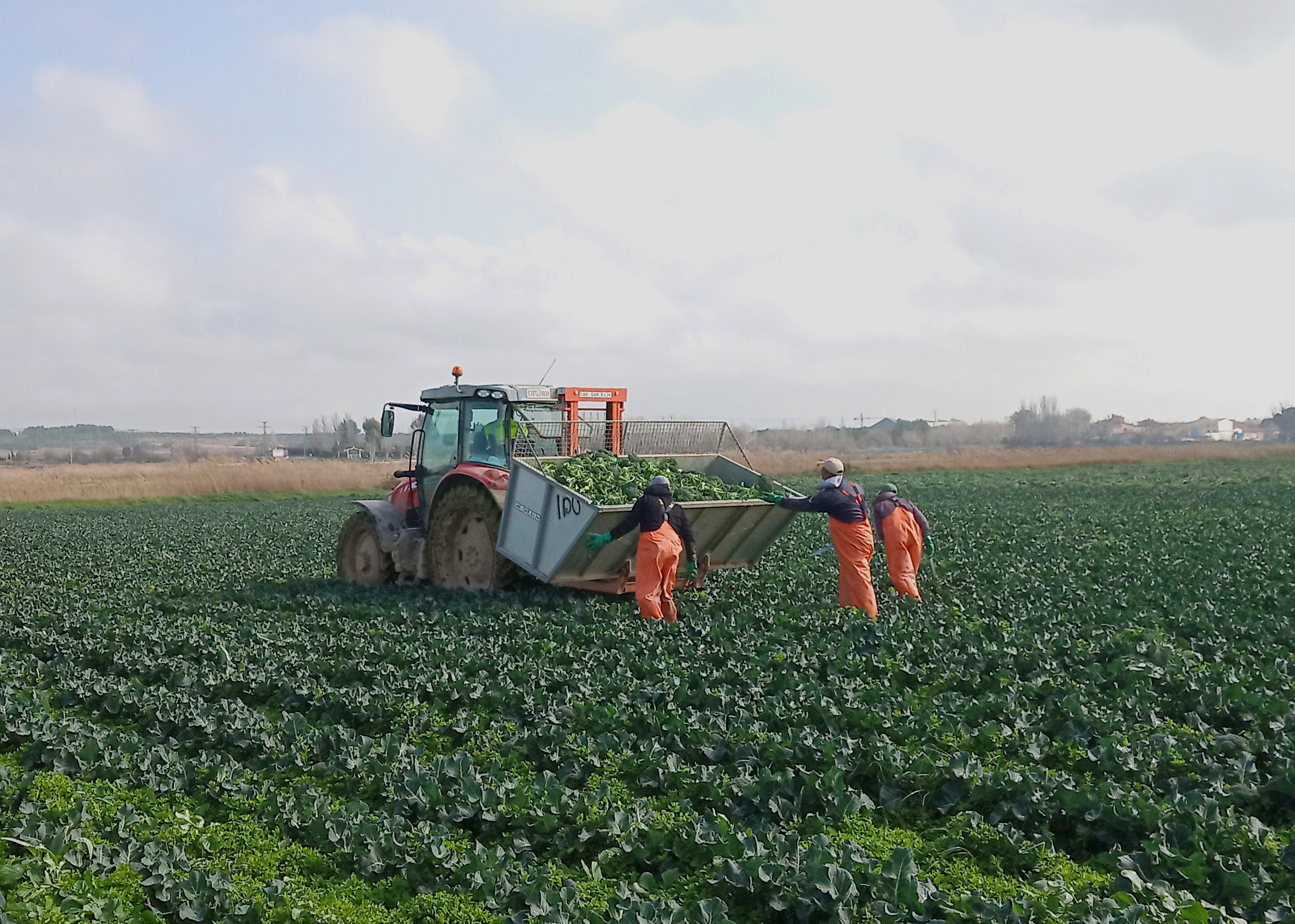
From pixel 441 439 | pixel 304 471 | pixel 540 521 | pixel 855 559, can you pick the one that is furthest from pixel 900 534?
pixel 304 471

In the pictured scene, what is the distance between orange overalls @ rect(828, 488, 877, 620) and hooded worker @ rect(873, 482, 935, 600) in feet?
1.11

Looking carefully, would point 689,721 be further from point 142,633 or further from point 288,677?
point 142,633

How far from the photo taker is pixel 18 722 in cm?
729

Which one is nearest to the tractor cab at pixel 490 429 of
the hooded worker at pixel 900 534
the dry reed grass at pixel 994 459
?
the hooded worker at pixel 900 534

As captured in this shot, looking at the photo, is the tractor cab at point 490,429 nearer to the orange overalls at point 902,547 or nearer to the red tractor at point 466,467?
the red tractor at point 466,467

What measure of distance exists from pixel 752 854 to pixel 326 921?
1.96 metres

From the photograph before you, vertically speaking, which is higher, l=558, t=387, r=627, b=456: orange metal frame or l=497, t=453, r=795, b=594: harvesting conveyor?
l=558, t=387, r=627, b=456: orange metal frame

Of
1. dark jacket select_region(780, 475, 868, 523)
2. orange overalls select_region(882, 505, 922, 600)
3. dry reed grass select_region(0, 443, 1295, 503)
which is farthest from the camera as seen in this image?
dry reed grass select_region(0, 443, 1295, 503)

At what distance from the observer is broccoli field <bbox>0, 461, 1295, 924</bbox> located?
185 inches

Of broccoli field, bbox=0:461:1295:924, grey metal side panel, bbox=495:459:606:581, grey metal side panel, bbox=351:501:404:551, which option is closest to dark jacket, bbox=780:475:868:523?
broccoli field, bbox=0:461:1295:924

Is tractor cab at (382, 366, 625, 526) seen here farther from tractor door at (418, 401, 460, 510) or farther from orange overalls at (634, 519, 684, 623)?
orange overalls at (634, 519, 684, 623)

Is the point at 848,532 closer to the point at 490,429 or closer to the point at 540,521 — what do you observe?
the point at 540,521

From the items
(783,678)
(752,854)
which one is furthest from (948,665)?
(752,854)

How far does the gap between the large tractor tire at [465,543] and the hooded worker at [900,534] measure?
4.28 metres
